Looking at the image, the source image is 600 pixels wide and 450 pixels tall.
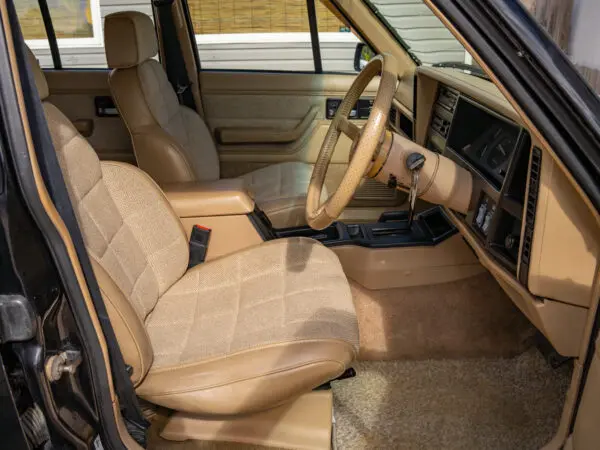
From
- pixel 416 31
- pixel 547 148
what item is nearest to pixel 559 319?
pixel 547 148

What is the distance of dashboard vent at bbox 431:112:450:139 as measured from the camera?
2.00 metres

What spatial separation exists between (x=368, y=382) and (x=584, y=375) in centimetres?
90

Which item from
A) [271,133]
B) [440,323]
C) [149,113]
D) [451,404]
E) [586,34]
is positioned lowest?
[451,404]

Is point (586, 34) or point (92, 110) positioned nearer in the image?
point (586, 34)

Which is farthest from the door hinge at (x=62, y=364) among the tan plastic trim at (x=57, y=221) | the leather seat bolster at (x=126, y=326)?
the leather seat bolster at (x=126, y=326)

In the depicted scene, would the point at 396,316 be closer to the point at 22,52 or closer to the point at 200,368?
the point at 200,368

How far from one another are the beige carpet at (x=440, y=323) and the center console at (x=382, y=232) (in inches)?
6.3

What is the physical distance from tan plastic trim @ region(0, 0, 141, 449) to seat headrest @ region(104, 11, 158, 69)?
1495 mm

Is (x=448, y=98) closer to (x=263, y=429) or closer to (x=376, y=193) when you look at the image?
(x=376, y=193)

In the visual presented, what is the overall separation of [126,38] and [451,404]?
179cm

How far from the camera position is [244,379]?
1.39 metres

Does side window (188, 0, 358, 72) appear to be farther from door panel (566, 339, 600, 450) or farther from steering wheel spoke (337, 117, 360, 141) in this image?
door panel (566, 339, 600, 450)

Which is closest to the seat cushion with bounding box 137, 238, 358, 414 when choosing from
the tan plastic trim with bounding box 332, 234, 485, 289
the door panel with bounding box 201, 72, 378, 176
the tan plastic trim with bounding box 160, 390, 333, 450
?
the tan plastic trim with bounding box 160, 390, 333, 450

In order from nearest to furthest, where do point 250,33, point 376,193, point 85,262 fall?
point 85,262 → point 376,193 → point 250,33
